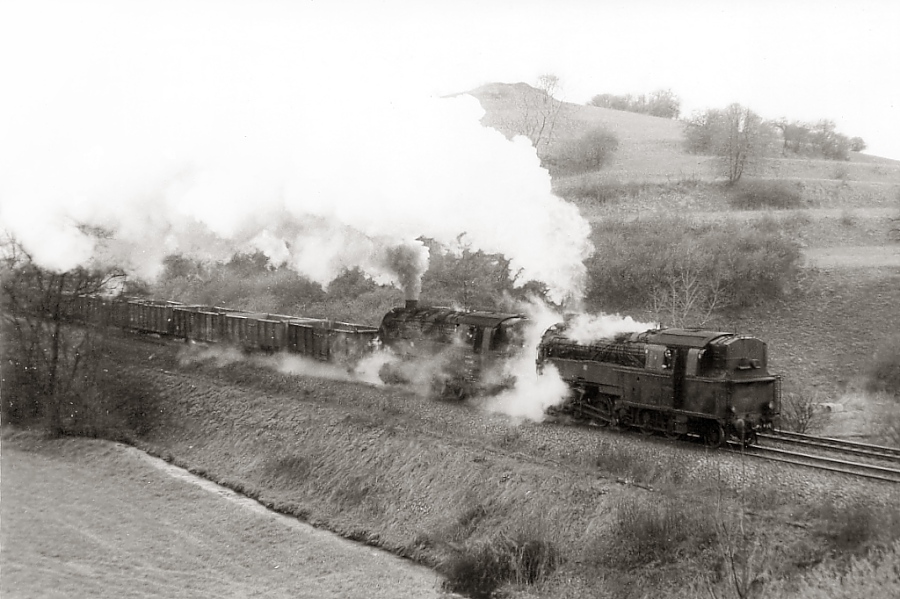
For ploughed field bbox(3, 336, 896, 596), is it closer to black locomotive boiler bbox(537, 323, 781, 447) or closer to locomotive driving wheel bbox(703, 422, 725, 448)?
locomotive driving wheel bbox(703, 422, 725, 448)

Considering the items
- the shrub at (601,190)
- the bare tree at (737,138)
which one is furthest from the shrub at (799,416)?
the bare tree at (737,138)

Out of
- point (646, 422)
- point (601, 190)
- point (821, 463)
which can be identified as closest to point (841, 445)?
point (821, 463)

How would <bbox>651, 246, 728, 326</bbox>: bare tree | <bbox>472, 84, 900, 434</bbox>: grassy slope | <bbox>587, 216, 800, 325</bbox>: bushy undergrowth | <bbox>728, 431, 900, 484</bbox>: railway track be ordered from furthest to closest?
<bbox>587, 216, 800, 325</bbox>: bushy undergrowth
<bbox>651, 246, 728, 326</bbox>: bare tree
<bbox>472, 84, 900, 434</bbox>: grassy slope
<bbox>728, 431, 900, 484</bbox>: railway track

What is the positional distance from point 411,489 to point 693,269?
18.3 metres

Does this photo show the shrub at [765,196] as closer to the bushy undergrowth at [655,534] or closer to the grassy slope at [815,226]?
the grassy slope at [815,226]

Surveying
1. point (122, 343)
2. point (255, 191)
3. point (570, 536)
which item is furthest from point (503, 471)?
point (122, 343)

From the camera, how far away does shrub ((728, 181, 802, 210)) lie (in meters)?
36.9

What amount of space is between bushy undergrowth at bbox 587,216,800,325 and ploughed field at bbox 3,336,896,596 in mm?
12519

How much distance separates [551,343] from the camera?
17656mm

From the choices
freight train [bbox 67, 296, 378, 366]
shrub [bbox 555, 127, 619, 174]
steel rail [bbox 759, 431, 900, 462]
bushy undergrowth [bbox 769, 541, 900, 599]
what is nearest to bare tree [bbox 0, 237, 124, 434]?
freight train [bbox 67, 296, 378, 366]

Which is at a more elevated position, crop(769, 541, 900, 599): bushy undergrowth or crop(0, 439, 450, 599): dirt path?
crop(769, 541, 900, 599): bushy undergrowth

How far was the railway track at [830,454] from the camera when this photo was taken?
42.0ft

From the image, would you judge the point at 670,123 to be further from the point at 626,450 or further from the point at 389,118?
the point at 626,450

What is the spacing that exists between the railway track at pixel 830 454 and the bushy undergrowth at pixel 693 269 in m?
10.9
